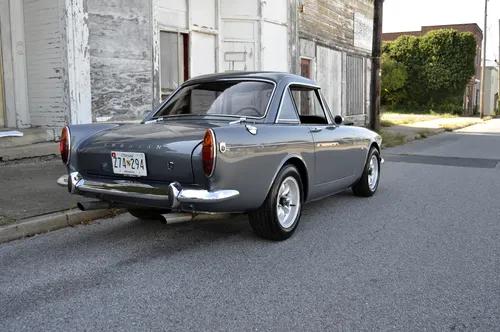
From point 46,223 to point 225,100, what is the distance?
2.15 meters

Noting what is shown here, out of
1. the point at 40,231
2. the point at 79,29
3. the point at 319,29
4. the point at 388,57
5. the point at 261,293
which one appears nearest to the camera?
the point at 261,293

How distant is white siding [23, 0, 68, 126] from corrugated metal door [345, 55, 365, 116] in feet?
43.3

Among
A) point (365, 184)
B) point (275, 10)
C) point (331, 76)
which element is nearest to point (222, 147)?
point (365, 184)

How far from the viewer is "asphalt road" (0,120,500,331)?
3.06 metres

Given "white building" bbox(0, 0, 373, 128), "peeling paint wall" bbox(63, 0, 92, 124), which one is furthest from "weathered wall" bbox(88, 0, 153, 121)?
"peeling paint wall" bbox(63, 0, 92, 124)

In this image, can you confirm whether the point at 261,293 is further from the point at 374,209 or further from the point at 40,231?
the point at 374,209

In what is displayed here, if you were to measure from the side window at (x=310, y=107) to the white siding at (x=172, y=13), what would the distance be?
240 inches

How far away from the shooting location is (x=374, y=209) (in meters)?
6.29

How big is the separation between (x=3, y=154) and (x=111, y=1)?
347 centimetres

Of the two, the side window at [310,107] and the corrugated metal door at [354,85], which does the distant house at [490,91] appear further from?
the side window at [310,107]

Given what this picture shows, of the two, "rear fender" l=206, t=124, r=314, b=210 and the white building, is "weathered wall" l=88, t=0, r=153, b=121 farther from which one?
"rear fender" l=206, t=124, r=314, b=210

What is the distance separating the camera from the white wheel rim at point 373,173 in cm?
711

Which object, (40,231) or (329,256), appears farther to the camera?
(40,231)

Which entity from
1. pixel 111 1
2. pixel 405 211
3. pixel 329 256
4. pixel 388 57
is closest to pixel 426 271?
pixel 329 256
